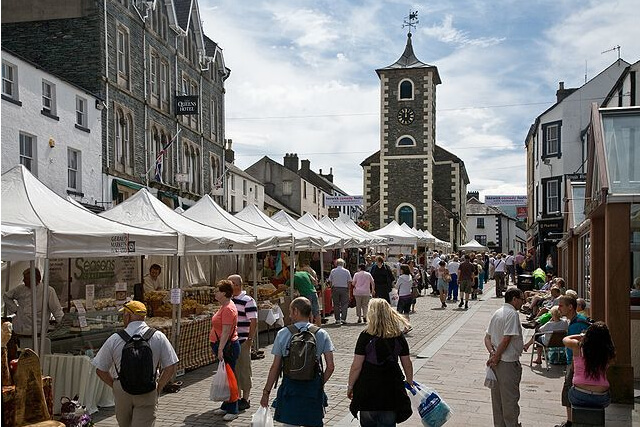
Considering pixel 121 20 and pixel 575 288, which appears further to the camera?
pixel 121 20

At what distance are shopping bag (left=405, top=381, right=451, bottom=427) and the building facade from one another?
27.3m

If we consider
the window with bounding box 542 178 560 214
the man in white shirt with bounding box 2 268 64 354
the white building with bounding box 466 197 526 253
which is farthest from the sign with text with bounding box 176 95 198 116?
the white building with bounding box 466 197 526 253

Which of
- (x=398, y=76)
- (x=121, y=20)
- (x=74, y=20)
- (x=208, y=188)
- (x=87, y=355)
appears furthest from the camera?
(x=398, y=76)

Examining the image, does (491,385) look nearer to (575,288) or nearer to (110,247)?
(110,247)

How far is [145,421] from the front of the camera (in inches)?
225

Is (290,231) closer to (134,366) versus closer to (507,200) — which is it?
(134,366)

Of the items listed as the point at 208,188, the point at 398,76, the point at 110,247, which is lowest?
the point at 110,247

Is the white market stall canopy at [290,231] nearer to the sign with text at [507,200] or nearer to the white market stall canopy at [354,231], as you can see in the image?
the white market stall canopy at [354,231]

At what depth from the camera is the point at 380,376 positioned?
548cm

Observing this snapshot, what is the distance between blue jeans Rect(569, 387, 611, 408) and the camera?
6.82 meters

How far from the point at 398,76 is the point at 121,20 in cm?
3108

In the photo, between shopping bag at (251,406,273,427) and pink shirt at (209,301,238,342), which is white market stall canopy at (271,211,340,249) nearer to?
pink shirt at (209,301,238,342)

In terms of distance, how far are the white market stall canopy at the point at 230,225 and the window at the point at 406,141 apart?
38.5 m

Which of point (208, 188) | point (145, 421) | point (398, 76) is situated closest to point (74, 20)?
point (208, 188)
